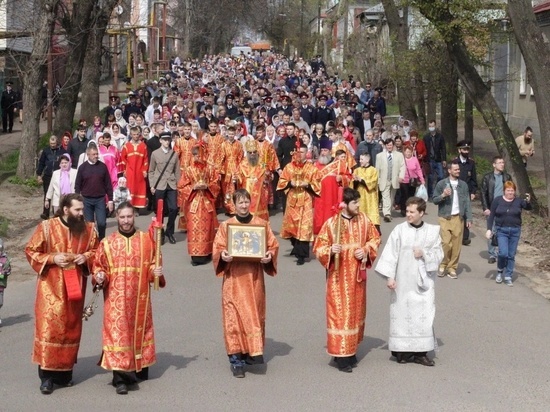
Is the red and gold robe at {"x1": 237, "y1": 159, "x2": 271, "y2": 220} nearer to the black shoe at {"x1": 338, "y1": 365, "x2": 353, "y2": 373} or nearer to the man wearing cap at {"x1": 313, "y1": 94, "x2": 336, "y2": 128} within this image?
the black shoe at {"x1": 338, "y1": 365, "x2": 353, "y2": 373}

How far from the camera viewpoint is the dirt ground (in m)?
14.3

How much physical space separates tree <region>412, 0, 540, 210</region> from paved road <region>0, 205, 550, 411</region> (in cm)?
584

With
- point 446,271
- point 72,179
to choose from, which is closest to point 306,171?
point 446,271

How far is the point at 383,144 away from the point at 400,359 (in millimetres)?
10113

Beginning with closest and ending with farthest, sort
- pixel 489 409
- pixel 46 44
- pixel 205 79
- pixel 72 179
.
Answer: pixel 489 409
pixel 72 179
pixel 46 44
pixel 205 79

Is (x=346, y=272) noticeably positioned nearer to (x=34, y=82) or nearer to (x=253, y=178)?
(x=253, y=178)

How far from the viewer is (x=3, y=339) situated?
10398mm

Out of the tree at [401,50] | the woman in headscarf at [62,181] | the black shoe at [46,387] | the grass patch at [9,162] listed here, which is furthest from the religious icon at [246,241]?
the tree at [401,50]

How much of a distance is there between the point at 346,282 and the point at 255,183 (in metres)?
6.00

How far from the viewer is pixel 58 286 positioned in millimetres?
8453

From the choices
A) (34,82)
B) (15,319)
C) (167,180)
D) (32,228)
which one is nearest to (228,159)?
(167,180)

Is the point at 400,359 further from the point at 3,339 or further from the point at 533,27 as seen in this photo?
the point at 533,27

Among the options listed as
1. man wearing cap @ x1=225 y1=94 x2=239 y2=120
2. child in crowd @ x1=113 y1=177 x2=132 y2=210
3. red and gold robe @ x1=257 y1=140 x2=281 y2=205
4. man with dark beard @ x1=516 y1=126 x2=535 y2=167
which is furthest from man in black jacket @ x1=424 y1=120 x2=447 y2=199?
child in crowd @ x1=113 y1=177 x2=132 y2=210

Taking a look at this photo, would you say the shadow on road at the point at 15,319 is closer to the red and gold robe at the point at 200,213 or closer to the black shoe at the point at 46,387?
the black shoe at the point at 46,387
